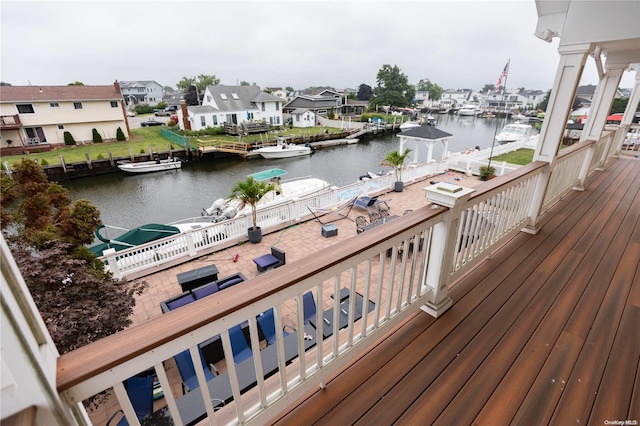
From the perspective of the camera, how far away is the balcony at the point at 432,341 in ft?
3.33

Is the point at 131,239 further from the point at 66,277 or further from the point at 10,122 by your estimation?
the point at 10,122

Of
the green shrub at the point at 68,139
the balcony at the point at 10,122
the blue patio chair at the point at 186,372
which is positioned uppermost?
the balcony at the point at 10,122

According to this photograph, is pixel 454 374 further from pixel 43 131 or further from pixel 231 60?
pixel 231 60

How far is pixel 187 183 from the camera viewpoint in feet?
59.0

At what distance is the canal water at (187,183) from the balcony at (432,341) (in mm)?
13306

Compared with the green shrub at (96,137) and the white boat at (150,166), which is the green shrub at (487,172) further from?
the green shrub at (96,137)

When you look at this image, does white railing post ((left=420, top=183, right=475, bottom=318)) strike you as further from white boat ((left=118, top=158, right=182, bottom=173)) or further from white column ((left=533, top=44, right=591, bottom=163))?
white boat ((left=118, top=158, right=182, bottom=173))

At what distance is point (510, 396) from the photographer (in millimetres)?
1676

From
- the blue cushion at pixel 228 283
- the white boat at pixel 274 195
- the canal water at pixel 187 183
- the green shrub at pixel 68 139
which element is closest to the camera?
the blue cushion at pixel 228 283

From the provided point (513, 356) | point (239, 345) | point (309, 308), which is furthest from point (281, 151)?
point (513, 356)

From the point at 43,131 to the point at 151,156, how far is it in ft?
28.3

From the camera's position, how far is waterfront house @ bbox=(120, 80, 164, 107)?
5459cm

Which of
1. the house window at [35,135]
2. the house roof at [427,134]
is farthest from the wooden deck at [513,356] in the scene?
the house window at [35,135]

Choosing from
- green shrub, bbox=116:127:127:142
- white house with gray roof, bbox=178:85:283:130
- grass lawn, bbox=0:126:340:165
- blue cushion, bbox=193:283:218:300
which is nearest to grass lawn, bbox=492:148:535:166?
blue cushion, bbox=193:283:218:300
